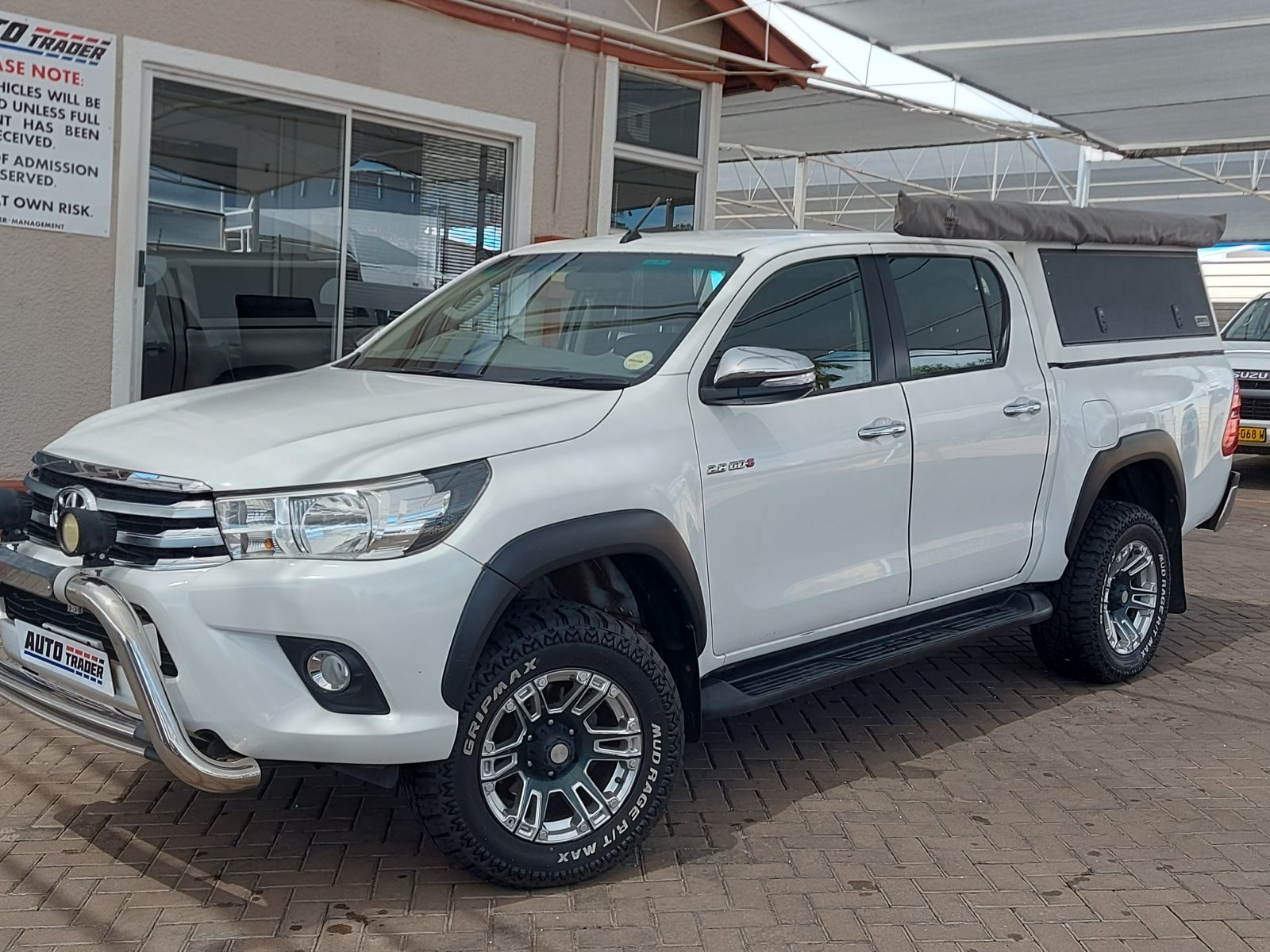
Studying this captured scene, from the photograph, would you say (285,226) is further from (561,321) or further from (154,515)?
(154,515)

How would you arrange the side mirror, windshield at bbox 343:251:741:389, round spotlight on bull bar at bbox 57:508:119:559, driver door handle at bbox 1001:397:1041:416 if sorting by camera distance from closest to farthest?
round spotlight on bull bar at bbox 57:508:119:559 < the side mirror < windshield at bbox 343:251:741:389 < driver door handle at bbox 1001:397:1041:416

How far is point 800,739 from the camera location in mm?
5332

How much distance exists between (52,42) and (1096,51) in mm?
9151

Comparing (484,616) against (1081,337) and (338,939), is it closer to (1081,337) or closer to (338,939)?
(338,939)

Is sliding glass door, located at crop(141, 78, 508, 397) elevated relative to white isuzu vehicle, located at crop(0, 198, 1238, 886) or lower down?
elevated

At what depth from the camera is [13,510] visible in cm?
392

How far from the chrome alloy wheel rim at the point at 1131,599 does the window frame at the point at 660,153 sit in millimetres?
4370

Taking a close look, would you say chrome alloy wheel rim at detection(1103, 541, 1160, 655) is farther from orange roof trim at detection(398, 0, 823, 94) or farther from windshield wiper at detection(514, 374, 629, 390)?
orange roof trim at detection(398, 0, 823, 94)

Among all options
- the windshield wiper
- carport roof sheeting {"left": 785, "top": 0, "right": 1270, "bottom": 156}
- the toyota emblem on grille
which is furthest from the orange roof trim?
the toyota emblem on grille

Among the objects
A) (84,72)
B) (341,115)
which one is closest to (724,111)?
(341,115)

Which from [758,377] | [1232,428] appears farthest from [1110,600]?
[758,377]

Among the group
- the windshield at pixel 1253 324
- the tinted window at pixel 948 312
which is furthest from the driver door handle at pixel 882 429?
the windshield at pixel 1253 324

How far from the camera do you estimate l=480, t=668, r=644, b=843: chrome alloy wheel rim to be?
376 cm

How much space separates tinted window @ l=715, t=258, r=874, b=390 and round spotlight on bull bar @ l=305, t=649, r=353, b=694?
1.71 meters
